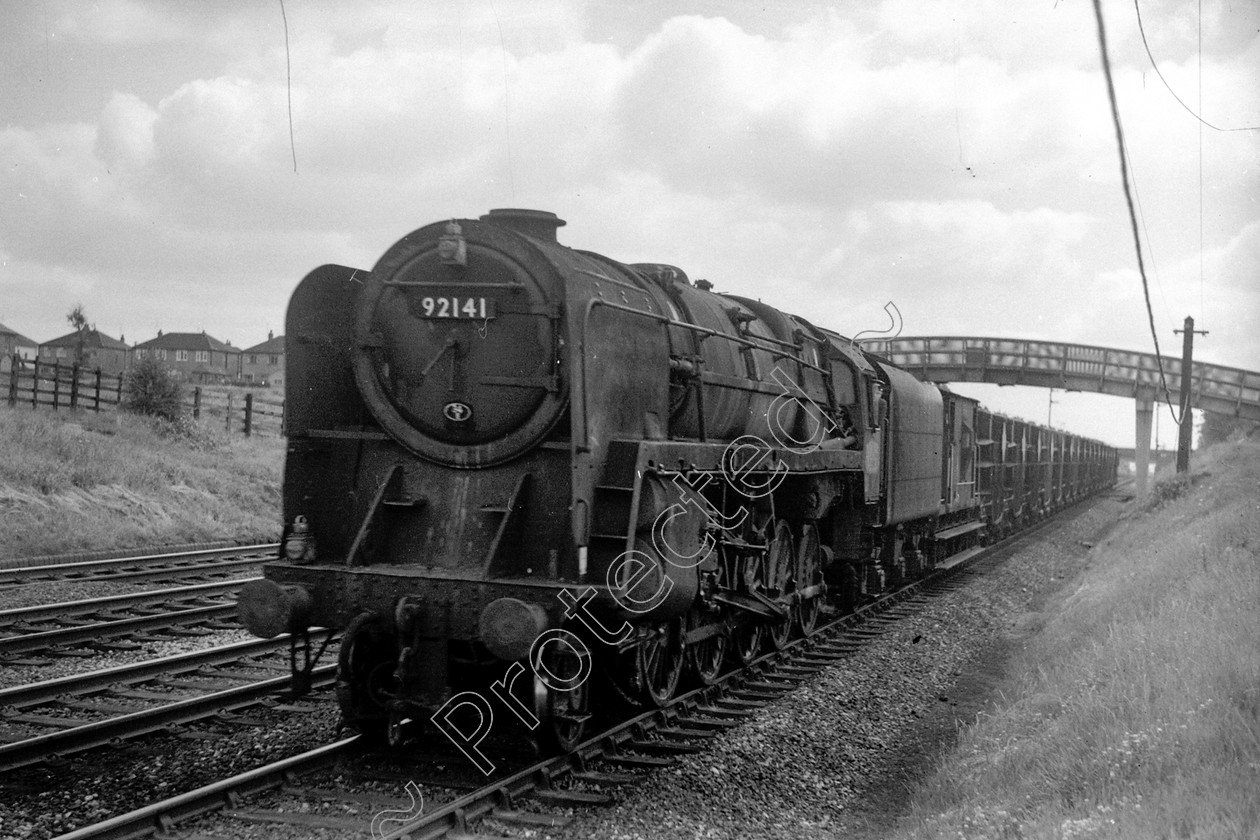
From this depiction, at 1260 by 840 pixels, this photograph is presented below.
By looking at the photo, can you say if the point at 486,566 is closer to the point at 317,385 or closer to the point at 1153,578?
the point at 317,385

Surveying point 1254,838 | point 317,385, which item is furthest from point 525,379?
point 1254,838

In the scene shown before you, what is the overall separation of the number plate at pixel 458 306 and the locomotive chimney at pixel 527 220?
0.70m

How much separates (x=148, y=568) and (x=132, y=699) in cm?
748

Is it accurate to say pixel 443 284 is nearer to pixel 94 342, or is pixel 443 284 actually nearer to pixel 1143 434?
pixel 1143 434

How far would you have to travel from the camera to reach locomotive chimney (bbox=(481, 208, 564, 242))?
704 centimetres

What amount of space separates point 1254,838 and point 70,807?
17.8 ft

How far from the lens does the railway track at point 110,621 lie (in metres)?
9.20

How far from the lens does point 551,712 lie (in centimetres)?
602

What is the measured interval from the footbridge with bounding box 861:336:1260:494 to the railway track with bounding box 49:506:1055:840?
2770cm

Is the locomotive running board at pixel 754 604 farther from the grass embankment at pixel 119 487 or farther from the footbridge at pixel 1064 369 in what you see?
the footbridge at pixel 1064 369

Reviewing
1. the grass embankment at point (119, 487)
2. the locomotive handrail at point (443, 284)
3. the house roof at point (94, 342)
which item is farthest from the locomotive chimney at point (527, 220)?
the house roof at point (94, 342)

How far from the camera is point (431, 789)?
587cm

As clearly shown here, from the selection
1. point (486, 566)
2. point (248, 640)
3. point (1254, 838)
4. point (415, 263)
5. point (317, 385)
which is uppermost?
point (415, 263)

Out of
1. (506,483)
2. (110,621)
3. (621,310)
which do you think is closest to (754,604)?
(506,483)
